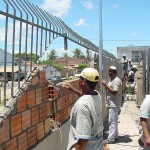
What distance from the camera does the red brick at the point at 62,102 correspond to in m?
5.52

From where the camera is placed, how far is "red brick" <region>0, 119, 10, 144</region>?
333cm

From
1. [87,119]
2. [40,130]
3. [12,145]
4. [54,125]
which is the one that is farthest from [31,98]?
[54,125]

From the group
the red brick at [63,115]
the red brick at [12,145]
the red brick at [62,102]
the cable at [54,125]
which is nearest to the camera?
the red brick at [12,145]

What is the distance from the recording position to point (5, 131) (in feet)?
11.2

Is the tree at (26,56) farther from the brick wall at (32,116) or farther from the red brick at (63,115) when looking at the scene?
the red brick at (63,115)

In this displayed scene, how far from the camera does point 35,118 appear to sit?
432 cm

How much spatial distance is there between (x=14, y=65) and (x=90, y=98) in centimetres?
86

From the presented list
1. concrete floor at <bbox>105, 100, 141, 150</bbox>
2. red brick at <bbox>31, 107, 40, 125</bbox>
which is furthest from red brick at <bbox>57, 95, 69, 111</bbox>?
concrete floor at <bbox>105, 100, 141, 150</bbox>

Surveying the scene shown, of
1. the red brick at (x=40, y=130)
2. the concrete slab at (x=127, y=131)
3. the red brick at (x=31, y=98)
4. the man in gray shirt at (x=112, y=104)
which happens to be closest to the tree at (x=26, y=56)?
the red brick at (x=31, y=98)

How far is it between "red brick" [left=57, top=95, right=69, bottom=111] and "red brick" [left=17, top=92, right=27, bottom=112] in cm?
155

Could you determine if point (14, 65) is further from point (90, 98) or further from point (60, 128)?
point (60, 128)

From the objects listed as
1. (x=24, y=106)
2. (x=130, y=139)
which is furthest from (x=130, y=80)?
(x=24, y=106)

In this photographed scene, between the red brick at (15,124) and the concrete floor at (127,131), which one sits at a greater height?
the red brick at (15,124)

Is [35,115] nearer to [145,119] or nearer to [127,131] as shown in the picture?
[145,119]
